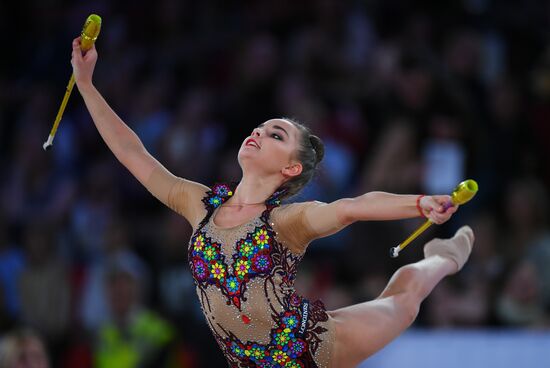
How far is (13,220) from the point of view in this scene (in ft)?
26.0

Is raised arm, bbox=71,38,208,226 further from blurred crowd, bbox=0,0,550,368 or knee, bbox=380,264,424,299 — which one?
blurred crowd, bbox=0,0,550,368

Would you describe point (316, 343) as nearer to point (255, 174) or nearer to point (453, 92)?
point (255, 174)

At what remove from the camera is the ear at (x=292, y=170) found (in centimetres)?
443

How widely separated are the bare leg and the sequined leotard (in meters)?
0.12

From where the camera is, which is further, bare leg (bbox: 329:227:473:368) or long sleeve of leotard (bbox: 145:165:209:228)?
long sleeve of leotard (bbox: 145:165:209:228)

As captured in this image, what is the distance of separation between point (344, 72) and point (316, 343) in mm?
3896

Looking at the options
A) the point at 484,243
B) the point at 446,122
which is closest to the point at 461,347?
the point at 484,243

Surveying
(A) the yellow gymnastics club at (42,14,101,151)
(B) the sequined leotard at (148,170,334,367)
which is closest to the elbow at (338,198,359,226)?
(B) the sequined leotard at (148,170,334,367)

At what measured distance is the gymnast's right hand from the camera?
4535 mm

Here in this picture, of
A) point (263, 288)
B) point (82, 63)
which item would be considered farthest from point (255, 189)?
point (82, 63)

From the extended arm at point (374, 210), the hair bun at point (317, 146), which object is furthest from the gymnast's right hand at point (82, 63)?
the extended arm at point (374, 210)

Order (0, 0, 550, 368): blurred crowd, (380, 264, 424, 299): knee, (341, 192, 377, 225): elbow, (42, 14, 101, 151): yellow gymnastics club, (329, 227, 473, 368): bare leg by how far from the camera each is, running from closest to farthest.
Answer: (341, 192, 377, 225): elbow
(42, 14, 101, 151): yellow gymnastics club
(329, 227, 473, 368): bare leg
(380, 264, 424, 299): knee
(0, 0, 550, 368): blurred crowd

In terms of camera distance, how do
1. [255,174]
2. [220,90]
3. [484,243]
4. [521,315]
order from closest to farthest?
[255,174], [521,315], [484,243], [220,90]

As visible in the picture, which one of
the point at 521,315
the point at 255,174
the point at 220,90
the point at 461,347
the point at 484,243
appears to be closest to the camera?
the point at 255,174
